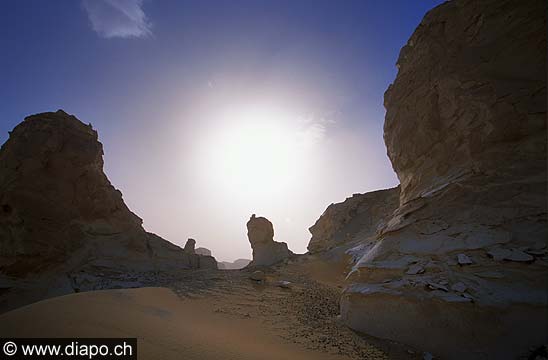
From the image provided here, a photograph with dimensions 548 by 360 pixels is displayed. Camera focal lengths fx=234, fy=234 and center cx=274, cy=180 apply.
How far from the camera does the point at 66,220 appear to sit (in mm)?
15797

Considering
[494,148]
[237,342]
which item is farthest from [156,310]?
[494,148]

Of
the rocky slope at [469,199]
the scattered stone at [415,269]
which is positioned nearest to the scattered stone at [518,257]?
the rocky slope at [469,199]

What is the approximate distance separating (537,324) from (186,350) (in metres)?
6.47

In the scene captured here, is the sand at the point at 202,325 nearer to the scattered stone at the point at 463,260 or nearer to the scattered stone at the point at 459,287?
the scattered stone at the point at 459,287

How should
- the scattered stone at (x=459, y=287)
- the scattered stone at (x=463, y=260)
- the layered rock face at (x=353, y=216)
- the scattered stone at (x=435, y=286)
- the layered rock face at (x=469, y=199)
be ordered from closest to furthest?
1. the layered rock face at (x=469, y=199)
2. the scattered stone at (x=459, y=287)
3. the scattered stone at (x=435, y=286)
4. the scattered stone at (x=463, y=260)
5. the layered rock face at (x=353, y=216)

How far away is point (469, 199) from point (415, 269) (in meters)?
2.84

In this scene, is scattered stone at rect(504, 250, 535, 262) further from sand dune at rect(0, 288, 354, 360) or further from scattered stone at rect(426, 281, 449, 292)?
sand dune at rect(0, 288, 354, 360)

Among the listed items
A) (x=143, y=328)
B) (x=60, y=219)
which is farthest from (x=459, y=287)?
(x=60, y=219)

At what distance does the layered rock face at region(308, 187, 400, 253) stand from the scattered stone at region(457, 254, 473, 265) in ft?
68.8

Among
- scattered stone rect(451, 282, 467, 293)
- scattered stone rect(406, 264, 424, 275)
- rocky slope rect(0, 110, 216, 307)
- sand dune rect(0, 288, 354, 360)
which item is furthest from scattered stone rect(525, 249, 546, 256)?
rocky slope rect(0, 110, 216, 307)

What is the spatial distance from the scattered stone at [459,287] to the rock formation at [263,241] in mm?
24494

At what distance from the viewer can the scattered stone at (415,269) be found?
6359mm

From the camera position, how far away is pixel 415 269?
6.46m

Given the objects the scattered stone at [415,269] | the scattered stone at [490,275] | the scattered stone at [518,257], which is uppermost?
the scattered stone at [518,257]
